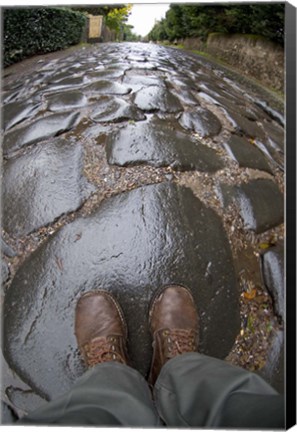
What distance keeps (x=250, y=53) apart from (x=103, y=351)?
799 millimetres

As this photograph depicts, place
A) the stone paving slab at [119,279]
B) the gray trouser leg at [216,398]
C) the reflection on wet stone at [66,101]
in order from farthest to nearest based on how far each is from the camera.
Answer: the reflection on wet stone at [66,101] < the stone paving slab at [119,279] < the gray trouser leg at [216,398]

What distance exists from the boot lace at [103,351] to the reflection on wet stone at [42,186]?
0.32 m

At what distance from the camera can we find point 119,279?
0.73 metres

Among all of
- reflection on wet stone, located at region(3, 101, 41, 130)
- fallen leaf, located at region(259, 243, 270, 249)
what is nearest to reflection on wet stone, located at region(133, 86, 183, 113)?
reflection on wet stone, located at region(3, 101, 41, 130)

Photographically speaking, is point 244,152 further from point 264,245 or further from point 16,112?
point 16,112

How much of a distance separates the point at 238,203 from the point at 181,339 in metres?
0.37

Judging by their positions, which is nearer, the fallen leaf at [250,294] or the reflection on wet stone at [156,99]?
the fallen leaf at [250,294]

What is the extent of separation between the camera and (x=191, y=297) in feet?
2.44

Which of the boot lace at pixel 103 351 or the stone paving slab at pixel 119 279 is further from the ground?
the stone paving slab at pixel 119 279

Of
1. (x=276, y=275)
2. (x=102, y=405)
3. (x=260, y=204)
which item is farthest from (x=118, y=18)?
(x=102, y=405)

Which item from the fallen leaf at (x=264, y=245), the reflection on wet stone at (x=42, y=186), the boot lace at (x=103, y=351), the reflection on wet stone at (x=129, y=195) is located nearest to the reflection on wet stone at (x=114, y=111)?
the reflection on wet stone at (x=129, y=195)

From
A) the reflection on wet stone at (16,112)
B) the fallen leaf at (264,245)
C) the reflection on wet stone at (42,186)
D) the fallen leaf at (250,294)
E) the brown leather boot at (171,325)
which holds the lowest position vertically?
the brown leather boot at (171,325)

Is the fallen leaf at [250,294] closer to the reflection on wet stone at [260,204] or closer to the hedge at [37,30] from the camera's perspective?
the reflection on wet stone at [260,204]

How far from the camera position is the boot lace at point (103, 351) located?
0.73 meters
